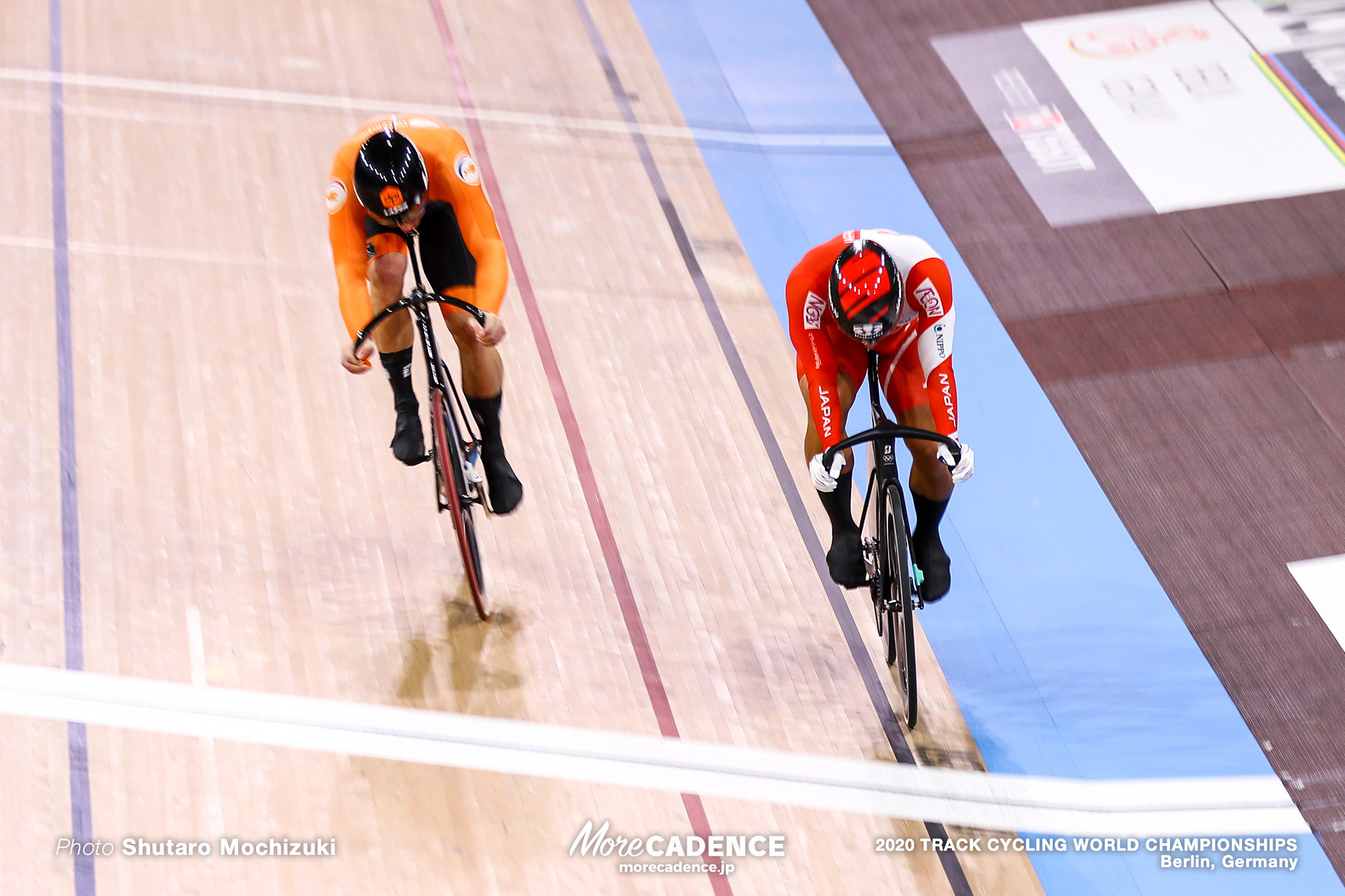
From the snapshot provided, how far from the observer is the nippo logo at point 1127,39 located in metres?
5.67

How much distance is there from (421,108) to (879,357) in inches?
119

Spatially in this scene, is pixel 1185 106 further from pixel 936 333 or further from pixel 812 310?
pixel 812 310

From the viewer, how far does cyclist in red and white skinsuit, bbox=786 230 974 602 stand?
2641 mm

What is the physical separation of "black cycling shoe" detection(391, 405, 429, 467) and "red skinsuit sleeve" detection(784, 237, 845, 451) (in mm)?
1088

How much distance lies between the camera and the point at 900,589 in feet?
9.66

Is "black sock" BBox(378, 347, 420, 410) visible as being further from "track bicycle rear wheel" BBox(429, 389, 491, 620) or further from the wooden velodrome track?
the wooden velodrome track

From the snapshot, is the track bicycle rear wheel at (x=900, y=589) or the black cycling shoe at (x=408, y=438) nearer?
the track bicycle rear wheel at (x=900, y=589)

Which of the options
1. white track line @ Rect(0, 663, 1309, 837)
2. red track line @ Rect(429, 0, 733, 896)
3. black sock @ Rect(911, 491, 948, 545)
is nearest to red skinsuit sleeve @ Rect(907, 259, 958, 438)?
black sock @ Rect(911, 491, 948, 545)

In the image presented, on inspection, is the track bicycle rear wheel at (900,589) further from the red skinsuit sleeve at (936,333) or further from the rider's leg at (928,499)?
the red skinsuit sleeve at (936,333)

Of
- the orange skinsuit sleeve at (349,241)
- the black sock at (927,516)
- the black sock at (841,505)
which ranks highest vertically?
the orange skinsuit sleeve at (349,241)

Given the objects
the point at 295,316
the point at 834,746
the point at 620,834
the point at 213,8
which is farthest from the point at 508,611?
the point at 213,8

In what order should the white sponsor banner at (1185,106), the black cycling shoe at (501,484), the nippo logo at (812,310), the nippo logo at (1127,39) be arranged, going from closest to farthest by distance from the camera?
the nippo logo at (812,310) < the black cycling shoe at (501,484) < the white sponsor banner at (1185,106) < the nippo logo at (1127,39)

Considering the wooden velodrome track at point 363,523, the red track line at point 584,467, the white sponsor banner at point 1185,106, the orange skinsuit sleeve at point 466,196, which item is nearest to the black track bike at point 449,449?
the orange skinsuit sleeve at point 466,196

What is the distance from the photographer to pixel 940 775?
315 cm
